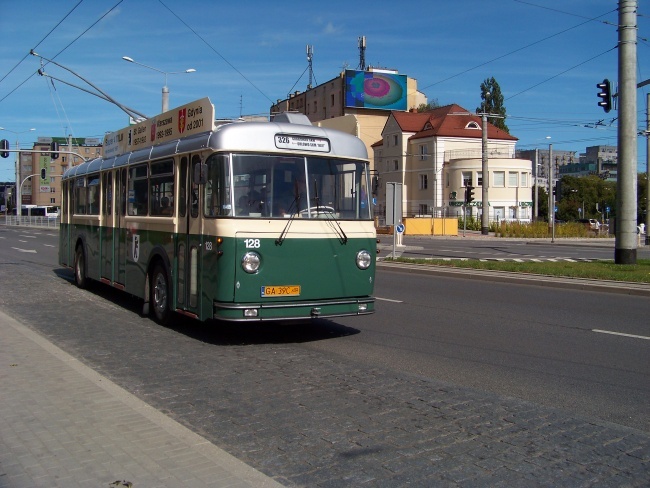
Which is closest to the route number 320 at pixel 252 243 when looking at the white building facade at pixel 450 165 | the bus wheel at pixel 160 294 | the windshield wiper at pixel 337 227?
the windshield wiper at pixel 337 227

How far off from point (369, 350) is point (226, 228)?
245 cm

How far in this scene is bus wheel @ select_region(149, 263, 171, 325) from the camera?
1059 cm

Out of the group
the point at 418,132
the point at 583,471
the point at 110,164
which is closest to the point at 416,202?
the point at 418,132

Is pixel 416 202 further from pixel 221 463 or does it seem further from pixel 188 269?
pixel 221 463

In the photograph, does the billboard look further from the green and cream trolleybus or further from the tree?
the green and cream trolleybus

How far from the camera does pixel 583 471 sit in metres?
4.71

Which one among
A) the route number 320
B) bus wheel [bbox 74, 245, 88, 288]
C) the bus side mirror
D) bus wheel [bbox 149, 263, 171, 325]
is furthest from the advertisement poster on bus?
bus wheel [bbox 74, 245, 88, 288]

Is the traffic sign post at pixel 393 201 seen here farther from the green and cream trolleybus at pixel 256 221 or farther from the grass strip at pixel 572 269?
the green and cream trolleybus at pixel 256 221

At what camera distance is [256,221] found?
347 inches

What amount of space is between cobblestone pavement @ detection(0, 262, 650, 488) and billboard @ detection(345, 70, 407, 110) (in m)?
80.5

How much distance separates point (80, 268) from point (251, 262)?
8447 millimetres

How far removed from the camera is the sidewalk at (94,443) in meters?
4.38

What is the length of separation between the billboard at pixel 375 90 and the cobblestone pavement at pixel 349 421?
8046cm

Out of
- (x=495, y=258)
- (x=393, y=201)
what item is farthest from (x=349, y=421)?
→ (x=495, y=258)
